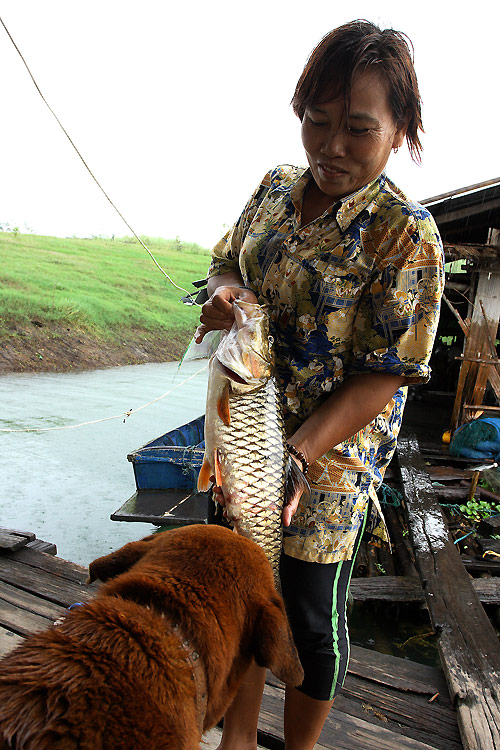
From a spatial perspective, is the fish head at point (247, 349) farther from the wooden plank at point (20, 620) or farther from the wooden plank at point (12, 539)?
the wooden plank at point (12, 539)

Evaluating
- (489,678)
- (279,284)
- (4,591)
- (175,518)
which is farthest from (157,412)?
(279,284)

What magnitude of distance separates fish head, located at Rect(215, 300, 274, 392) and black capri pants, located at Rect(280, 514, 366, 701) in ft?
2.34

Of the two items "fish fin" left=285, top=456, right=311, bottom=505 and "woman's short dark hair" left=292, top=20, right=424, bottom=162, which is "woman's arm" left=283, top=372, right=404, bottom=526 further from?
"woman's short dark hair" left=292, top=20, right=424, bottom=162

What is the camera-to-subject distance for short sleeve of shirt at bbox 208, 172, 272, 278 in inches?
86.0

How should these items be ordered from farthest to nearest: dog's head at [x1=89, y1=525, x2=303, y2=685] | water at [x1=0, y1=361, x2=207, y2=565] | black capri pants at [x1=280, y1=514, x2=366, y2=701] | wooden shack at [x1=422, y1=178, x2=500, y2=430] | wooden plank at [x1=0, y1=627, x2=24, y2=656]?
1. wooden shack at [x1=422, y1=178, x2=500, y2=430]
2. water at [x1=0, y1=361, x2=207, y2=565]
3. wooden plank at [x1=0, y1=627, x2=24, y2=656]
4. black capri pants at [x1=280, y1=514, x2=366, y2=701]
5. dog's head at [x1=89, y1=525, x2=303, y2=685]

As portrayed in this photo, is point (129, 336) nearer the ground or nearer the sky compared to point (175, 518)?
nearer the sky

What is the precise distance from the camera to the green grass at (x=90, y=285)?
18.9 meters

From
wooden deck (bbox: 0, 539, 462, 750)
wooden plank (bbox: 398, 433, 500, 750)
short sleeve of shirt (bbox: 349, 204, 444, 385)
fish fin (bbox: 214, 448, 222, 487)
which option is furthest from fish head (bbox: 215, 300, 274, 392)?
wooden plank (bbox: 398, 433, 500, 750)

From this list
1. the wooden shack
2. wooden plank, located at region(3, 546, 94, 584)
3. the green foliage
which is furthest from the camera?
the wooden shack

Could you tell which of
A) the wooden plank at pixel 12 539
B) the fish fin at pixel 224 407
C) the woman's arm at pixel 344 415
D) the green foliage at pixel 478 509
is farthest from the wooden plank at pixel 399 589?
the fish fin at pixel 224 407

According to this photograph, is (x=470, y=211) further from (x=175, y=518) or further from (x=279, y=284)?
(x=279, y=284)

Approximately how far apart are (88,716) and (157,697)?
0.17 metres

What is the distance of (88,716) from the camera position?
47.1 inches

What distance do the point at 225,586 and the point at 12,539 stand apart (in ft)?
10.9
